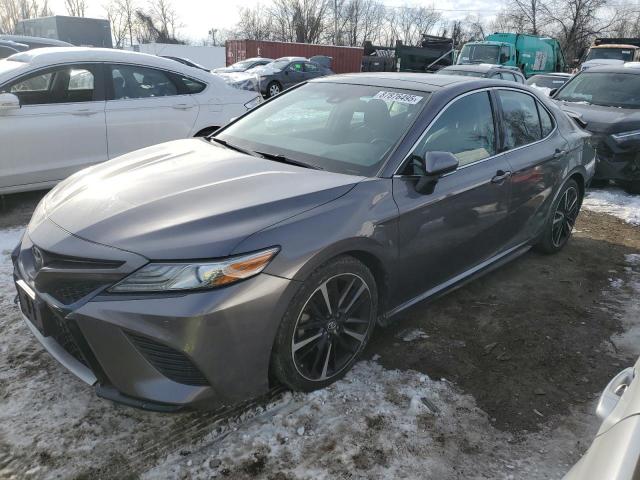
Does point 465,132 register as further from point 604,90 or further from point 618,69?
point 618,69

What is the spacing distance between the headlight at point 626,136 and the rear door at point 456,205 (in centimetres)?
412

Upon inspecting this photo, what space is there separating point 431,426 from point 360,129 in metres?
1.81

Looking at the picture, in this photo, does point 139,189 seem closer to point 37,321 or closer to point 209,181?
point 209,181

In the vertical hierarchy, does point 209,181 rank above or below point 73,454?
above

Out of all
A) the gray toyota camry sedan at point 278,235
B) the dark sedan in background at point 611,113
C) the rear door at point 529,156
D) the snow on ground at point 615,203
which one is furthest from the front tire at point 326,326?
the snow on ground at point 615,203

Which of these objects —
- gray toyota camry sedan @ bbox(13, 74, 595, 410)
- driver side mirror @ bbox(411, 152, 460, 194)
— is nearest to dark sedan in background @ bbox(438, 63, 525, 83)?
gray toyota camry sedan @ bbox(13, 74, 595, 410)

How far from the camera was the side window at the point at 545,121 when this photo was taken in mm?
4359

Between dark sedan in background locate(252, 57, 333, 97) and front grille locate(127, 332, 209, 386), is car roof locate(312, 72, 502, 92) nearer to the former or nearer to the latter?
front grille locate(127, 332, 209, 386)

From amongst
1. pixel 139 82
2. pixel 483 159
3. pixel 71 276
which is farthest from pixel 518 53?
pixel 71 276

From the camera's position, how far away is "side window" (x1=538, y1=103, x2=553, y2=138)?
4.36 metres

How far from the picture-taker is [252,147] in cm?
342

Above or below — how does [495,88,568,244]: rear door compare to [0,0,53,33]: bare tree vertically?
below

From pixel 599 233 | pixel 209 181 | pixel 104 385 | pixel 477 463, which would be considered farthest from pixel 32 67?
Answer: pixel 599 233

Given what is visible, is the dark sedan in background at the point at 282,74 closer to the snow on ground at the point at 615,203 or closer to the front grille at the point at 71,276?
the snow on ground at the point at 615,203
